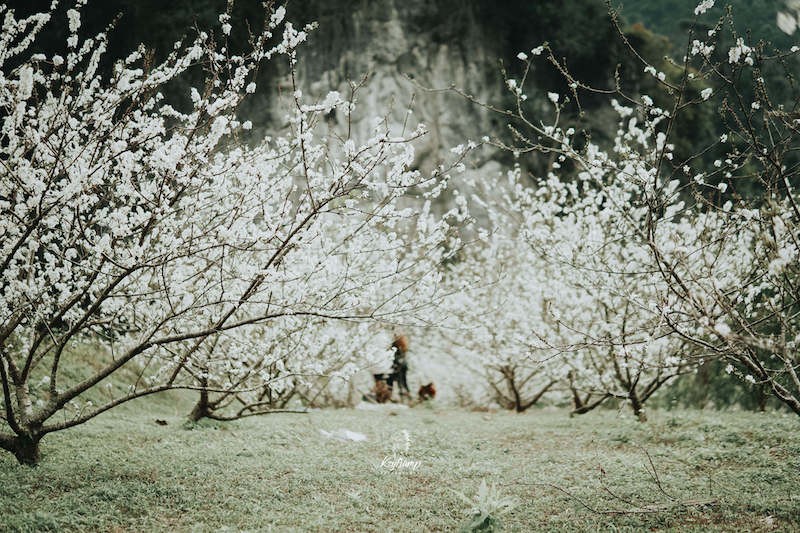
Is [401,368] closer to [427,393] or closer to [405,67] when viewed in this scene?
[427,393]

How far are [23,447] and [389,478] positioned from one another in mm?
3275

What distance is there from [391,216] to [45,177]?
260 cm

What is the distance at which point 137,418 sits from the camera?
7645mm

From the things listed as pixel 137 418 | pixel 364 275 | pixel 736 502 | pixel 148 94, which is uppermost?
pixel 148 94

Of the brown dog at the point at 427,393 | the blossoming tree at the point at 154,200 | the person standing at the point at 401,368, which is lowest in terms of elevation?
the brown dog at the point at 427,393

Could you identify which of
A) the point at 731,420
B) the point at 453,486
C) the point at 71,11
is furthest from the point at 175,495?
the point at 731,420

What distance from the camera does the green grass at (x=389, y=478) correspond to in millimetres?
4004

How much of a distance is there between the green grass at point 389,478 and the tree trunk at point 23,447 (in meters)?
0.11

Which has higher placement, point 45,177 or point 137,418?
point 45,177

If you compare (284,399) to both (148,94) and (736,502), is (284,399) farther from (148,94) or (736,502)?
(736,502)

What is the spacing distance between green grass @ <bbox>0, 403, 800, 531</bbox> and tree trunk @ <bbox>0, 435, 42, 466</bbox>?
110mm

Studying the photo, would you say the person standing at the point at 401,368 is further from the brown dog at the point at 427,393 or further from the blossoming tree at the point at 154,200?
the blossoming tree at the point at 154,200


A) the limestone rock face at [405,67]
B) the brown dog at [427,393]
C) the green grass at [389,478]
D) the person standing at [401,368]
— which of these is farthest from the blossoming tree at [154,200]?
the limestone rock face at [405,67]

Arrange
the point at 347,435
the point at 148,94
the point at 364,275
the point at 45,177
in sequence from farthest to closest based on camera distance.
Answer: the point at 347,435, the point at 364,275, the point at 148,94, the point at 45,177
